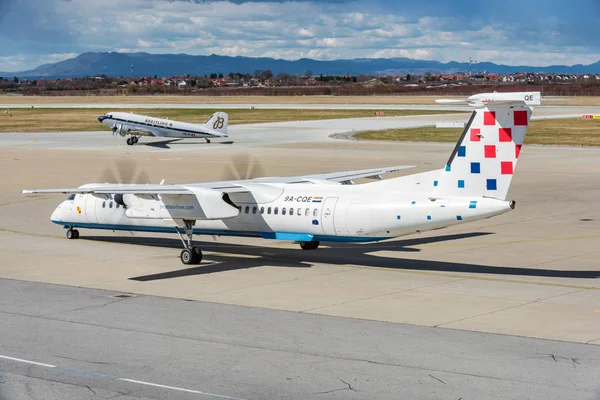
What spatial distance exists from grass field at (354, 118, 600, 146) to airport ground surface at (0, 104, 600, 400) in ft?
130

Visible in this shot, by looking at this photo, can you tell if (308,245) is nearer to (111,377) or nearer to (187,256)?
(187,256)

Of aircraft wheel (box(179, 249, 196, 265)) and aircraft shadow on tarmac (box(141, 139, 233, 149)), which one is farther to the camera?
aircraft shadow on tarmac (box(141, 139, 233, 149))

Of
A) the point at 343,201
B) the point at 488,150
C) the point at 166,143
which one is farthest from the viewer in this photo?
the point at 166,143

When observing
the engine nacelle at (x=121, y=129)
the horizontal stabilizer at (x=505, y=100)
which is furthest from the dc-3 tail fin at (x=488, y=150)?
the engine nacelle at (x=121, y=129)

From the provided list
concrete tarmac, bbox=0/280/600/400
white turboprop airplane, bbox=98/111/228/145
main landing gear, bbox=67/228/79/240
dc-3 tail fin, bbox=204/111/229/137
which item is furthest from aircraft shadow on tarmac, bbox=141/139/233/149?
concrete tarmac, bbox=0/280/600/400

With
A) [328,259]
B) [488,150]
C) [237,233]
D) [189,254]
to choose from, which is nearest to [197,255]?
[189,254]

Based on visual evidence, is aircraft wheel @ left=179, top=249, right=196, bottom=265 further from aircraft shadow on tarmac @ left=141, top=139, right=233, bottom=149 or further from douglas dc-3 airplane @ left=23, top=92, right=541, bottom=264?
aircraft shadow on tarmac @ left=141, top=139, right=233, bottom=149

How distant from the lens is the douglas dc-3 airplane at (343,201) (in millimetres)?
25641

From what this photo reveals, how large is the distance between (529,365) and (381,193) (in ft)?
34.5

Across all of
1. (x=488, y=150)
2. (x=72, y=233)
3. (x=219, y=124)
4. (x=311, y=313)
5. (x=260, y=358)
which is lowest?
(x=72, y=233)

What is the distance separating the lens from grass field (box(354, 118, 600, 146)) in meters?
81.4

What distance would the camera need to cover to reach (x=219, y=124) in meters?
83.4

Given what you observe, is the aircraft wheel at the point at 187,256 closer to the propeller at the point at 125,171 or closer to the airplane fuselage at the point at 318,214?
the airplane fuselage at the point at 318,214

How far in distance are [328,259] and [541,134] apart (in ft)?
203
